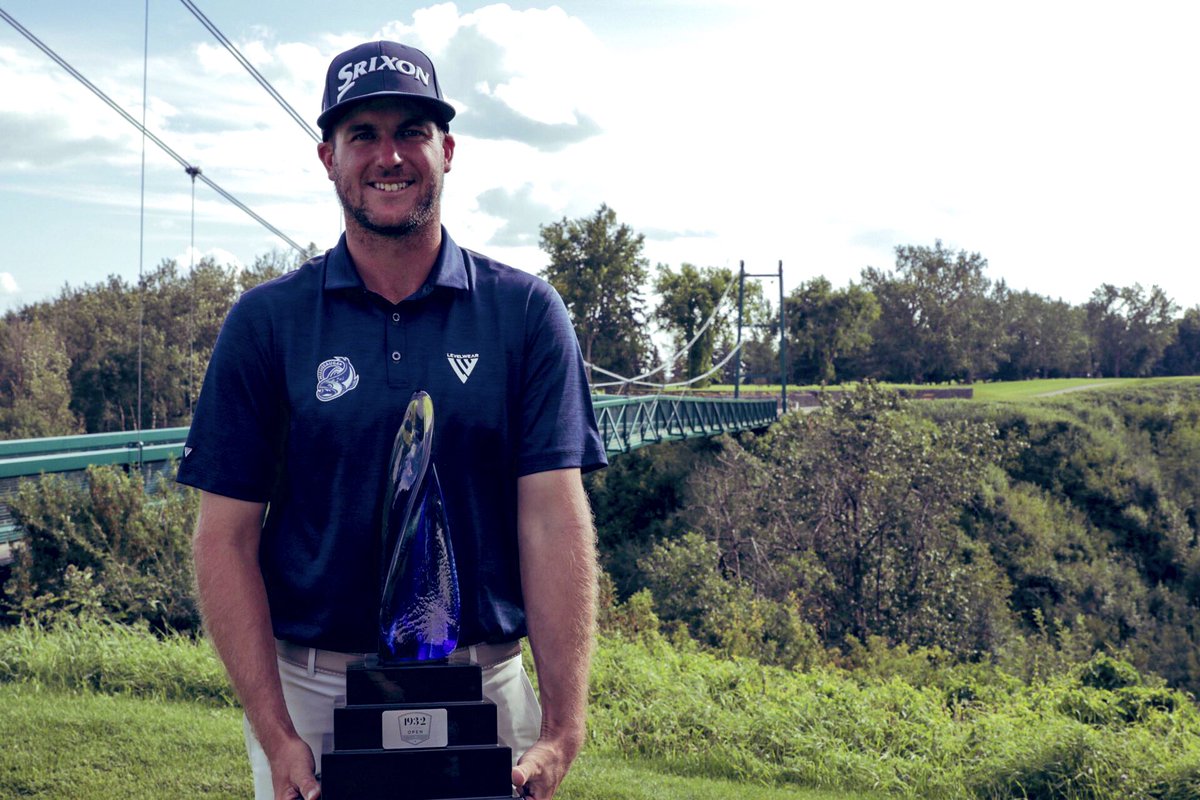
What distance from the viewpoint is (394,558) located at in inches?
53.5

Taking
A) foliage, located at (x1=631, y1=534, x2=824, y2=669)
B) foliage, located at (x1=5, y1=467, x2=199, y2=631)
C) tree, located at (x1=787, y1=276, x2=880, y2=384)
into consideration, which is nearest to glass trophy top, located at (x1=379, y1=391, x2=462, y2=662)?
foliage, located at (x1=5, y1=467, x2=199, y2=631)

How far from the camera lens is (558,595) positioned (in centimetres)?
159

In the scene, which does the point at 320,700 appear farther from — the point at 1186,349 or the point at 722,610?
the point at 1186,349

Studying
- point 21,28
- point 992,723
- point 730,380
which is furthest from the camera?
point 730,380

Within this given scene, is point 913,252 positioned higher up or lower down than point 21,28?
higher up

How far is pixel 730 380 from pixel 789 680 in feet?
155

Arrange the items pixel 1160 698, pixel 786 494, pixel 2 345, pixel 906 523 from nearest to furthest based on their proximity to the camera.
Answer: pixel 1160 698 < pixel 906 523 < pixel 786 494 < pixel 2 345

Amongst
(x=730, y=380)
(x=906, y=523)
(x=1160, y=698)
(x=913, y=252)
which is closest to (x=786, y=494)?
(x=906, y=523)

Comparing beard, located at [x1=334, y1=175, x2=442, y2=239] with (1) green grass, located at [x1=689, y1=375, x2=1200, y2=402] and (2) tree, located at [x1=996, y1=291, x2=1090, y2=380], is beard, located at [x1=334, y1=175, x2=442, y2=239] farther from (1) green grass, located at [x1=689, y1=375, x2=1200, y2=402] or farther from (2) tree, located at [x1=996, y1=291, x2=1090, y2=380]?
(2) tree, located at [x1=996, y1=291, x2=1090, y2=380]

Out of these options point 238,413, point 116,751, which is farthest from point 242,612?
point 116,751

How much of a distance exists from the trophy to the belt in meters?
0.23

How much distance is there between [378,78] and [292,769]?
94 centimetres

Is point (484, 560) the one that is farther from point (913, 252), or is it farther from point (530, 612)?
Answer: point (913, 252)

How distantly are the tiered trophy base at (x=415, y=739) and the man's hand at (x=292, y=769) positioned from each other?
11 cm
